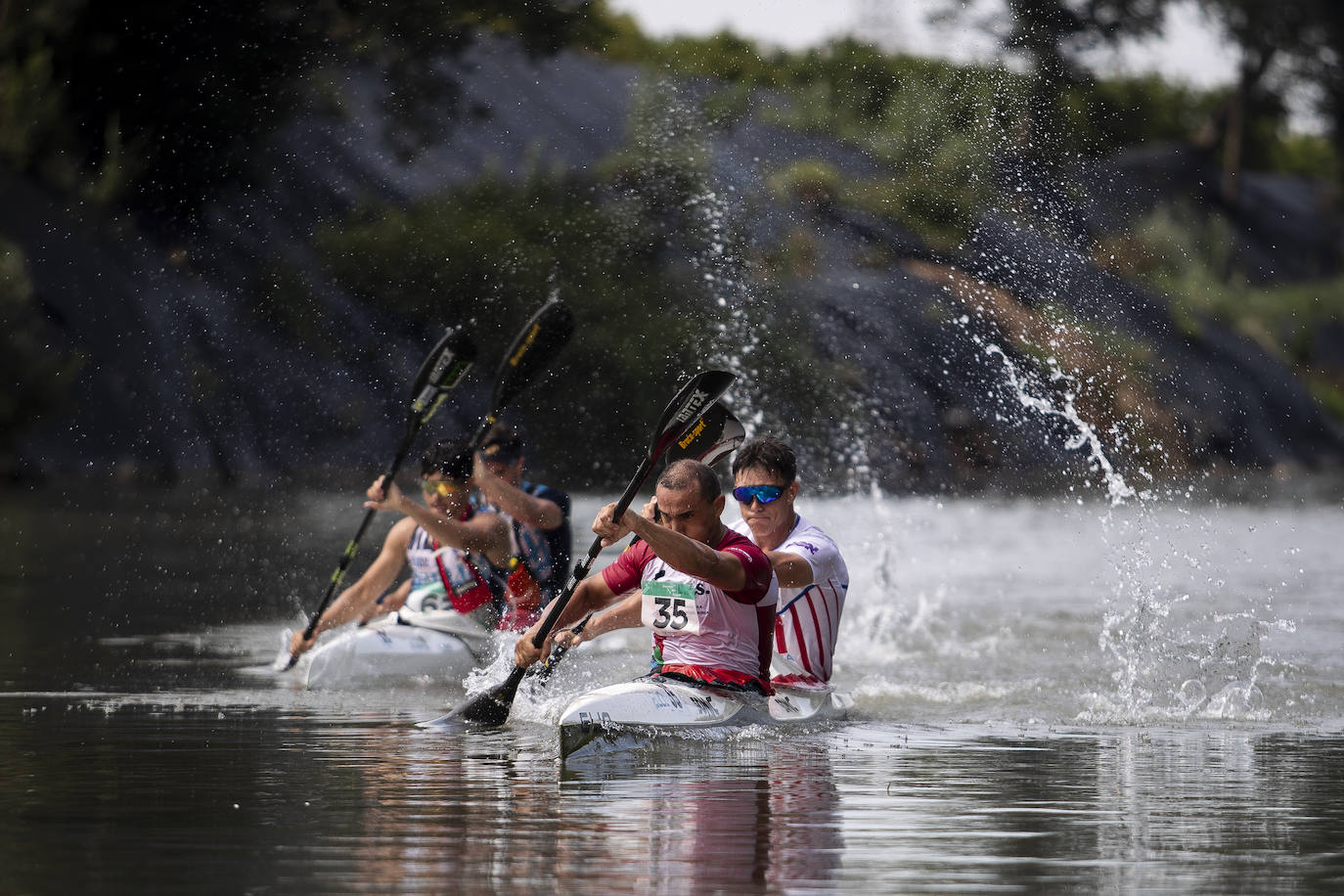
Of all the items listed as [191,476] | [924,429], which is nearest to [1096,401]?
[924,429]

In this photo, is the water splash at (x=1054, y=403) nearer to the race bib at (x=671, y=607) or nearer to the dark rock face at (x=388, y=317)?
the dark rock face at (x=388, y=317)

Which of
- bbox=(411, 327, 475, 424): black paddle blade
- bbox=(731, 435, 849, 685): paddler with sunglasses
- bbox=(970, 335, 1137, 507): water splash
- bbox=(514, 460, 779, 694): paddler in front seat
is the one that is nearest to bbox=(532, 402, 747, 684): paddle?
bbox=(731, 435, 849, 685): paddler with sunglasses

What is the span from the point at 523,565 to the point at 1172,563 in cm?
1245

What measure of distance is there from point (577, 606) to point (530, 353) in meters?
3.29

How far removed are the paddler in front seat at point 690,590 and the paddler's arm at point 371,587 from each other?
3.21 meters

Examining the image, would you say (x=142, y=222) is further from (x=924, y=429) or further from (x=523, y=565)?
(x=523, y=565)

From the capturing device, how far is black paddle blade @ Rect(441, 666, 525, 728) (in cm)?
939

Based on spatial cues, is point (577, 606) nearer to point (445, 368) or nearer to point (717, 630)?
point (717, 630)

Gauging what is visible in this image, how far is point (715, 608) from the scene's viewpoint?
8375mm

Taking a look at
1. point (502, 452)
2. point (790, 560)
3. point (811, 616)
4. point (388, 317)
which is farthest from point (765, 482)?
point (388, 317)

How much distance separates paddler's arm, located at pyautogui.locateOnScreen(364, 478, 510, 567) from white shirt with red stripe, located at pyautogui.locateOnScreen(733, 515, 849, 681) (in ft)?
6.78

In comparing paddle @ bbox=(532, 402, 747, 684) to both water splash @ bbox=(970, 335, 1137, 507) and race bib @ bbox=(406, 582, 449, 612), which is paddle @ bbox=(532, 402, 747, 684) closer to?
race bib @ bbox=(406, 582, 449, 612)

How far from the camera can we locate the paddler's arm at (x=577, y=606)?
8742 millimetres

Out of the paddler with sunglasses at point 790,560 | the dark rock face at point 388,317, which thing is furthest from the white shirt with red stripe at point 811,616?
the dark rock face at point 388,317
